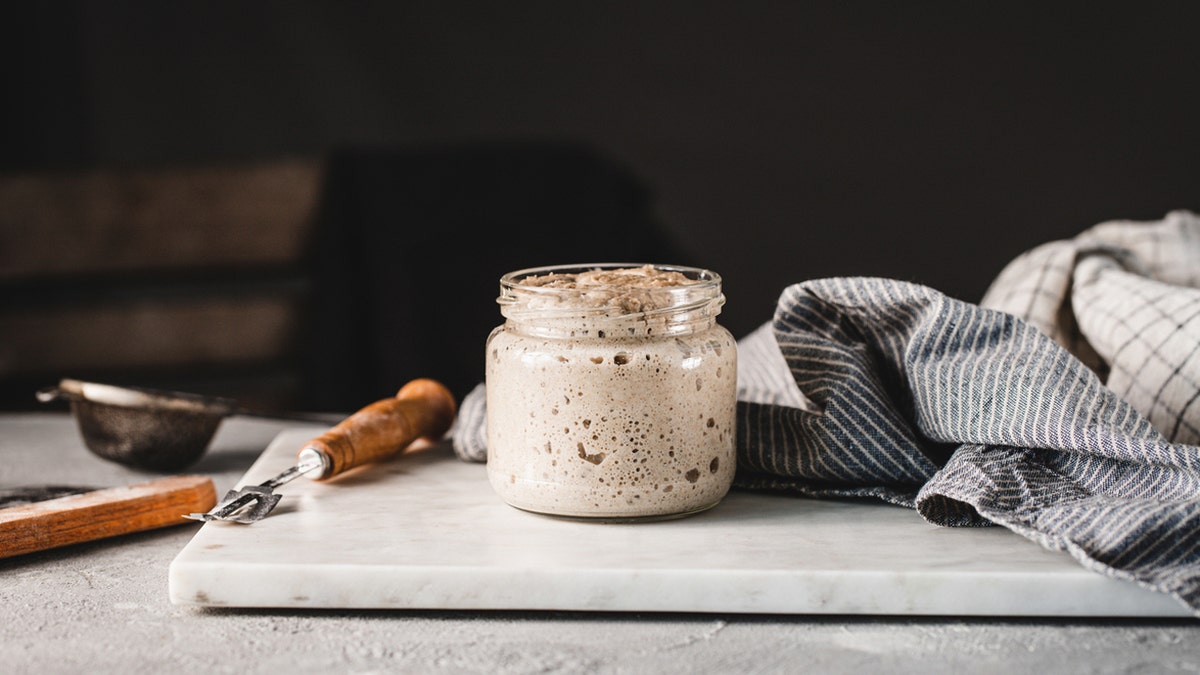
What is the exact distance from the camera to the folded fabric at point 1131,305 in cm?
98

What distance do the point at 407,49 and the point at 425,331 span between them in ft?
1.82

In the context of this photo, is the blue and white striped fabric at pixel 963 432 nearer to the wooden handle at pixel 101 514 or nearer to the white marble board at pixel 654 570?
the white marble board at pixel 654 570

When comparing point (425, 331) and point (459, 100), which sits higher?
point (459, 100)

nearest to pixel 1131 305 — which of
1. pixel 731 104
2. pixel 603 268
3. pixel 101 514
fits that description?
pixel 603 268

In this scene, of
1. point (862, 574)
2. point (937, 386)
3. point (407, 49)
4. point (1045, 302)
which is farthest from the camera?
point (407, 49)

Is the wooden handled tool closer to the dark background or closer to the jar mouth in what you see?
the jar mouth

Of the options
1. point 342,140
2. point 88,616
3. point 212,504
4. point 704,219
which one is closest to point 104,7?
point 342,140

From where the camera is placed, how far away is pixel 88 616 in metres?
0.75

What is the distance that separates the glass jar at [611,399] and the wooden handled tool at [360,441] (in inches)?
7.1

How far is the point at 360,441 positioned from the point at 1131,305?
706 mm

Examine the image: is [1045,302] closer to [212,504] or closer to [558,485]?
[558,485]

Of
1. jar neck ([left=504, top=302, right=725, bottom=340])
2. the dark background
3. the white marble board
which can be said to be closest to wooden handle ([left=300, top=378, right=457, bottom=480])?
the white marble board

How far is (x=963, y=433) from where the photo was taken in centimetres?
87

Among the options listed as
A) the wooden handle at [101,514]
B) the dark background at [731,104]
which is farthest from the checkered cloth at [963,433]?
the dark background at [731,104]
